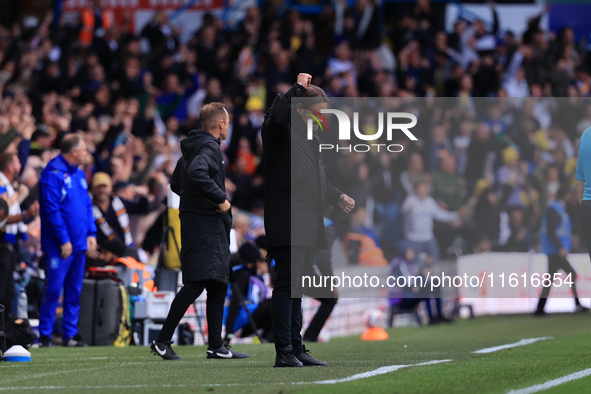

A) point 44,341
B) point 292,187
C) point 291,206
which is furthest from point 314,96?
point 44,341

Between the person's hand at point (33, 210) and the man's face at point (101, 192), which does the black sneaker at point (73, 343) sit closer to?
the person's hand at point (33, 210)

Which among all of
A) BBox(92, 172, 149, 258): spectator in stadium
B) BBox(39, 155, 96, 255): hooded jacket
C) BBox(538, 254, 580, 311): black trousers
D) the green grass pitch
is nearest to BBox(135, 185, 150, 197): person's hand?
BBox(92, 172, 149, 258): spectator in stadium

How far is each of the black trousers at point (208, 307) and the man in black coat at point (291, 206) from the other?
1126mm

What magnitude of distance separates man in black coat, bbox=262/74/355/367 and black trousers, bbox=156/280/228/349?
113cm

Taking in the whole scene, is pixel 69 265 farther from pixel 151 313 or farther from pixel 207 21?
pixel 207 21

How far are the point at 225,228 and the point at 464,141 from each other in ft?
22.7

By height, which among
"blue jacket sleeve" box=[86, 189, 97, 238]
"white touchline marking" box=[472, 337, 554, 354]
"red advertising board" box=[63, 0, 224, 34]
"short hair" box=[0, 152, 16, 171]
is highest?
"red advertising board" box=[63, 0, 224, 34]

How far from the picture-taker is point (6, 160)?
33.5 ft

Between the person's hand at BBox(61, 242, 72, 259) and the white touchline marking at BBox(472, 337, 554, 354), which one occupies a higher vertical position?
the person's hand at BBox(61, 242, 72, 259)

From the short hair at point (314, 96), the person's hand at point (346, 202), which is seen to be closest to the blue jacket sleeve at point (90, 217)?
the person's hand at point (346, 202)

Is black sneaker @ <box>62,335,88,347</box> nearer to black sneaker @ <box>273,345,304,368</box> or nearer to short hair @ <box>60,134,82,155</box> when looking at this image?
short hair @ <box>60,134,82,155</box>

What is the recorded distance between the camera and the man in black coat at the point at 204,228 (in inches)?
306

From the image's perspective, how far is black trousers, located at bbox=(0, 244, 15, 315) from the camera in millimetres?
9625

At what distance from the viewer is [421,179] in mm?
13180
